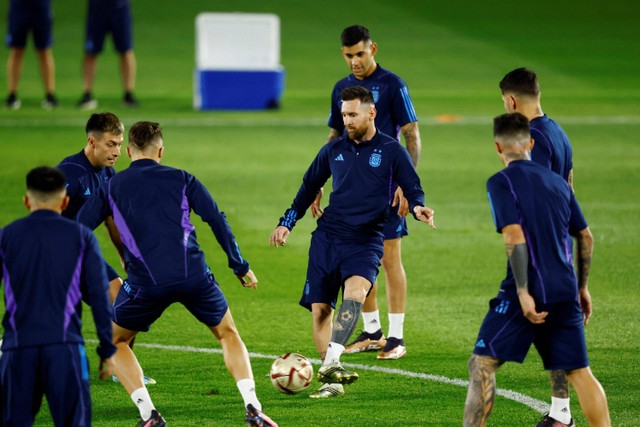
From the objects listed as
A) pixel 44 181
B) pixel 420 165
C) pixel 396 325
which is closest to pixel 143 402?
pixel 44 181

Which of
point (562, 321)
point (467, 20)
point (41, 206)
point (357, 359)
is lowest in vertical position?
point (357, 359)

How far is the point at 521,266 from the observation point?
737cm

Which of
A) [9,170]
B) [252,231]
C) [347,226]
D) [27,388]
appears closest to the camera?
[27,388]

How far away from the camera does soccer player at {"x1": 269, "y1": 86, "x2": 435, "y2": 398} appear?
9.38 meters

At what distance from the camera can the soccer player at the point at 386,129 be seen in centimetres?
1066

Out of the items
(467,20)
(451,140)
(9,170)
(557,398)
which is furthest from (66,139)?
(467,20)

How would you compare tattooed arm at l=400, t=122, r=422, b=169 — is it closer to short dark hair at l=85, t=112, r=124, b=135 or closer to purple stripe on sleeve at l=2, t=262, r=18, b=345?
short dark hair at l=85, t=112, r=124, b=135

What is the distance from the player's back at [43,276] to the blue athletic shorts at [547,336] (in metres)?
2.27

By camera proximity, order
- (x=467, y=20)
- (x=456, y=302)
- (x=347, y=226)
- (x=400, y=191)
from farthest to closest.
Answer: (x=467, y=20), (x=456, y=302), (x=400, y=191), (x=347, y=226)

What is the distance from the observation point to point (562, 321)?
753 centimetres

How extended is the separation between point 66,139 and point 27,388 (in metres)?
14.5

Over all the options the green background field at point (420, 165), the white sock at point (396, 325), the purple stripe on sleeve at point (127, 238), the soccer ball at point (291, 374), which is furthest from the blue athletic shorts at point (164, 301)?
the white sock at point (396, 325)

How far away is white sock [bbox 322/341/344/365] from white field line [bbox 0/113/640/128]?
14162mm

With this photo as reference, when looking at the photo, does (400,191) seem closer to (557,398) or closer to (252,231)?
(557,398)
